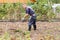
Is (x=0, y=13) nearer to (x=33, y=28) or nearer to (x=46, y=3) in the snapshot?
(x=46, y=3)

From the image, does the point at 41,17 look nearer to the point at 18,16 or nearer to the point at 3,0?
the point at 18,16

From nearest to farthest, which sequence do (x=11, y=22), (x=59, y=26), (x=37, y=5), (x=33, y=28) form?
(x=33, y=28)
(x=59, y=26)
(x=11, y=22)
(x=37, y=5)

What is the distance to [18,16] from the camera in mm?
16188

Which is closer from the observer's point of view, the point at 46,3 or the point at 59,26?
the point at 59,26

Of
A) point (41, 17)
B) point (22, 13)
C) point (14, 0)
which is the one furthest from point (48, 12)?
point (14, 0)

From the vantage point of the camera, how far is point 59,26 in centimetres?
1402

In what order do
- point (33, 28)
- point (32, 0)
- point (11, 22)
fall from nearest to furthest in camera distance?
point (33, 28) < point (11, 22) < point (32, 0)

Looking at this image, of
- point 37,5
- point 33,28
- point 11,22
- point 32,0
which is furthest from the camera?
point 32,0

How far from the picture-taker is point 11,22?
51.3ft

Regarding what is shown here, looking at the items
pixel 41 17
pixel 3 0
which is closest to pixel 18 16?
pixel 41 17

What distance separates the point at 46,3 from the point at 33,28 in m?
4.19

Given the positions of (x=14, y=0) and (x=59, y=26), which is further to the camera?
(x=14, y=0)

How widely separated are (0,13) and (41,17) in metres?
2.50

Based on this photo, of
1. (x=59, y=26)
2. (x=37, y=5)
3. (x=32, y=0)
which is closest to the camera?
(x=59, y=26)
